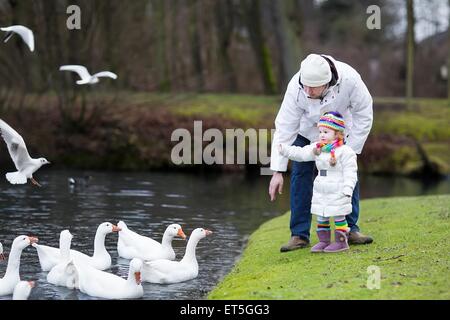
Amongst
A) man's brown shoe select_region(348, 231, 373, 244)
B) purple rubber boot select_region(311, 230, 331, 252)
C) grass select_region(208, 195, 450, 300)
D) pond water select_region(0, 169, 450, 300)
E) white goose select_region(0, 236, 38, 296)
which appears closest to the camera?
grass select_region(208, 195, 450, 300)

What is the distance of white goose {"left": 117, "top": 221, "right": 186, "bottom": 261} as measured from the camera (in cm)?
1126

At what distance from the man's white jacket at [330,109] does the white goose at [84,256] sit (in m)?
2.40

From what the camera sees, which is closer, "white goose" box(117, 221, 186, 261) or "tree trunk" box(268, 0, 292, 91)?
"white goose" box(117, 221, 186, 261)

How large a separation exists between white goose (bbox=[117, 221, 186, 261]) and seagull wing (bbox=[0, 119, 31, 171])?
59.5 inches

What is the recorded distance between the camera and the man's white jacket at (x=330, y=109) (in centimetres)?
971

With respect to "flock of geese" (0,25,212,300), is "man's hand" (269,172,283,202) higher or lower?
higher

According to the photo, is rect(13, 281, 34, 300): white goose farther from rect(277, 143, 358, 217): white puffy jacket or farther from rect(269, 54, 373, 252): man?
A: rect(277, 143, 358, 217): white puffy jacket

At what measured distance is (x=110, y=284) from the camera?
905 cm

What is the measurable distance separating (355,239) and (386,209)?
188 inches

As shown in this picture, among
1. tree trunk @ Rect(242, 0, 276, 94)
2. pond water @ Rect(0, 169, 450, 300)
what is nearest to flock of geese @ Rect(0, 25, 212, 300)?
pond water @ Rect(0, 169, 450, 300)

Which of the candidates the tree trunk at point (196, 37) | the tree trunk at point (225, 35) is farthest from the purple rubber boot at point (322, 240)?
the tree trunk at point (225, 35)

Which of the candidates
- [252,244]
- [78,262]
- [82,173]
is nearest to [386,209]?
[252,244]

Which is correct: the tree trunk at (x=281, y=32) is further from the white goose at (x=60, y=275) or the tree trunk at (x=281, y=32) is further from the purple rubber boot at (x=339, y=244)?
the white goose at (x=60, y=275)

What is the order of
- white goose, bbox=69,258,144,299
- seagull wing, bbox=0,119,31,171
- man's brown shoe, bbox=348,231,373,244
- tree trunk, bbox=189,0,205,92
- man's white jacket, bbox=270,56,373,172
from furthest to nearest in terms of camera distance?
tree trunk, bbox=189,0,205,92 < seagull wing, bbox=0,119,31,171 < man's brown shoe, bbox=348,231,373,244 < man's white jacket, bbox=270,56,373,172 < white goose, bbox=69,258,144,299
